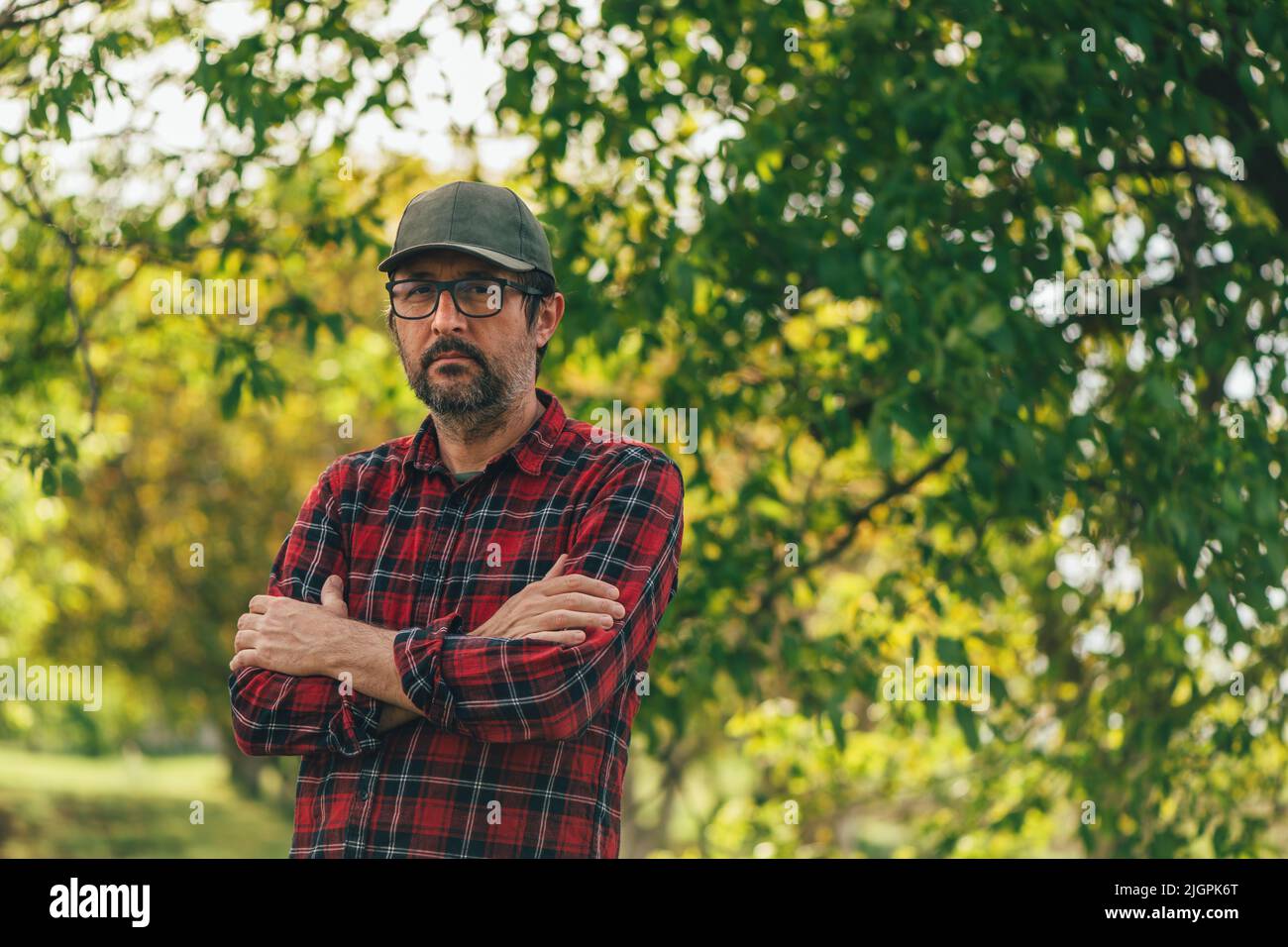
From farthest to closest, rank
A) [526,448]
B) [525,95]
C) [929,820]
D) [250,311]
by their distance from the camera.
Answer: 1. [929,820]
2. [250,311]
3. [525,95]
4. [526,448]

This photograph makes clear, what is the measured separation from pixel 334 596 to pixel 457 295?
31.1 inches

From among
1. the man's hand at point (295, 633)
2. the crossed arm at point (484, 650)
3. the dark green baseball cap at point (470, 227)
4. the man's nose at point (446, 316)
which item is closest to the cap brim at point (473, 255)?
the dark green baseball cap at point (470, 227)

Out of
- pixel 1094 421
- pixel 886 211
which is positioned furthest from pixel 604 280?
pixel 1094 421

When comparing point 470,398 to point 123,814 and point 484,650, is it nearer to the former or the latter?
point 484,650

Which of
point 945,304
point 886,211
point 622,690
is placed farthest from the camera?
point 886,211

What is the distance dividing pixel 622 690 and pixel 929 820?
6.02 metres

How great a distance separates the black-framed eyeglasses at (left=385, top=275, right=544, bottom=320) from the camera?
3090mm

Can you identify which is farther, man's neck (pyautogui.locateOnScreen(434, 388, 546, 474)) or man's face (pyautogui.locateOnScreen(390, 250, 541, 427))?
man's neck (pyautogui.locateOnScreen(434, 388, 546, 474))

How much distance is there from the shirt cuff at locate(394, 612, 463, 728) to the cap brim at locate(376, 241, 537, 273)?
2.88 feet

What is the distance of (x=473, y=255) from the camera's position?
3.05 metres

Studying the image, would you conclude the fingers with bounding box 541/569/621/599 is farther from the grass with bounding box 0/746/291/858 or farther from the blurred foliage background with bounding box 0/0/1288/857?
the grass with bounding box 0/746/291/858

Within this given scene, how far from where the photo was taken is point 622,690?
118 inches

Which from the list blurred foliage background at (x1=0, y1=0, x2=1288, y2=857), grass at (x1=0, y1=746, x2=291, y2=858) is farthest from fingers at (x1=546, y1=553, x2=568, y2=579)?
grass at (x1=0, y1=746, x2=291, y2=858)
